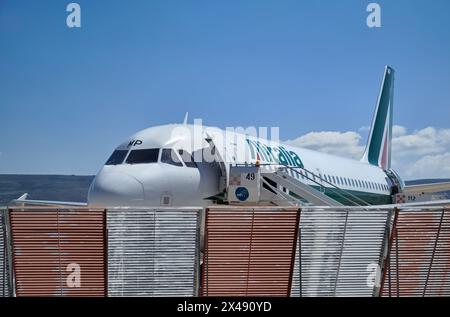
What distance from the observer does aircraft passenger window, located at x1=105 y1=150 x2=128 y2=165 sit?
1980cm

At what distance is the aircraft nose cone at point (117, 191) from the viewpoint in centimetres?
1795

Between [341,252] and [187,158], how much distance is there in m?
8.93

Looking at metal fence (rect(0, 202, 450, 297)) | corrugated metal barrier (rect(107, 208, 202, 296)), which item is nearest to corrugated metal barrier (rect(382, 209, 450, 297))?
metal fence (rect(0, 202, 450, 297))

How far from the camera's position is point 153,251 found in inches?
439

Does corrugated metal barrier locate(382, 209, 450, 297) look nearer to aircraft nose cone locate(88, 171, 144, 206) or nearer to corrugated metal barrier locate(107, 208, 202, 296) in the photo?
corrugated metal barrier locate(107, 208, 202, 296)

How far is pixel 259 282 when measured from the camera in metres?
11.2

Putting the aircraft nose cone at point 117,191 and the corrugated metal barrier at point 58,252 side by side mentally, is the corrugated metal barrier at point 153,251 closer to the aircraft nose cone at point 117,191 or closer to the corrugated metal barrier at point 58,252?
the corrugated metal barrier at point 58,252

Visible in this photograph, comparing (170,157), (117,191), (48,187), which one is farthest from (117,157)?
(48,187)

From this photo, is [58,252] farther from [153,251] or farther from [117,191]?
[117,191]

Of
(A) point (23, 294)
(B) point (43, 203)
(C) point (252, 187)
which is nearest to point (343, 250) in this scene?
(A) point (23, 294)

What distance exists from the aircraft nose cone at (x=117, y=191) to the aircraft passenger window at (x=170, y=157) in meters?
1.38

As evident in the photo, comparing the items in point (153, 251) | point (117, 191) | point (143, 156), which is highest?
point (143, 156)

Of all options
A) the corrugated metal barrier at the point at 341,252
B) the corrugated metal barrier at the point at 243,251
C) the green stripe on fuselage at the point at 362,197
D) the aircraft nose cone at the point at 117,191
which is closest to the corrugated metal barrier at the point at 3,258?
the corrugated metal barrier at the point at 243,251
